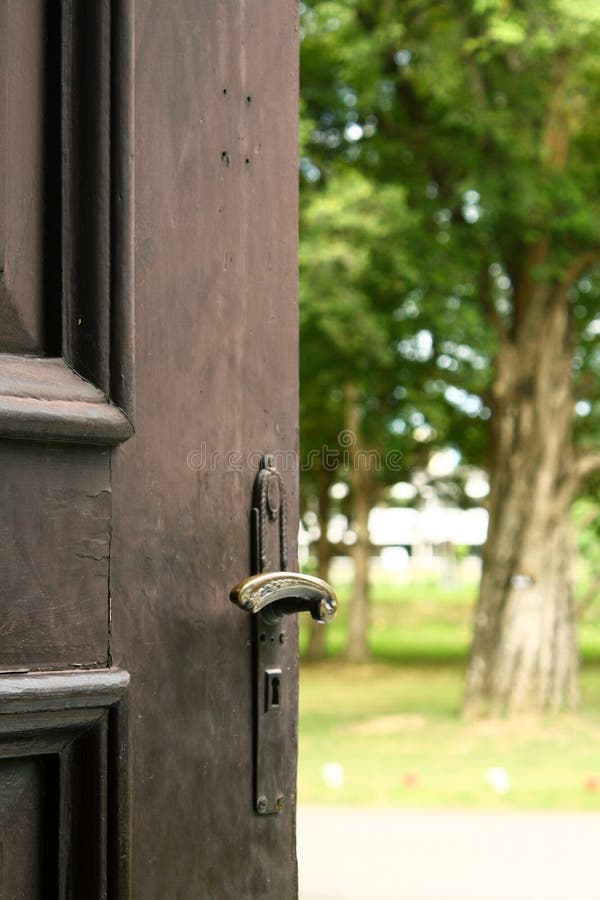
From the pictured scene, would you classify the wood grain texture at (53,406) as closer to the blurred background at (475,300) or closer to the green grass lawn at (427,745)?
the green grass lawn at (427,745)

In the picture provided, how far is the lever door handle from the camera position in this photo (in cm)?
128

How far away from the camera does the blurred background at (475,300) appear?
13320mm

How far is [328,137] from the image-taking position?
1652cm

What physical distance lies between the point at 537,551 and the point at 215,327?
15.2 m

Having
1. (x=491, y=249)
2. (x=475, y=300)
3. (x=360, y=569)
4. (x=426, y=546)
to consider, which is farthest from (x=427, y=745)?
(x=426, y=546)

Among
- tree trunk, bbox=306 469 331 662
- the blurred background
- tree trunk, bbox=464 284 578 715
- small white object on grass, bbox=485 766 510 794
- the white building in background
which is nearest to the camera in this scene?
small white object on grass, bbox=485 766 510 794

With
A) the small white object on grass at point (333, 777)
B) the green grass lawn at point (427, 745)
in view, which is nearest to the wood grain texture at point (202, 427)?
the green grass lawn at point (427, 745)

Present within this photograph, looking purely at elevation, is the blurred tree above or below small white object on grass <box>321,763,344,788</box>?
above

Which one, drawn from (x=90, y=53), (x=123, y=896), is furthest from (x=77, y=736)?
(x=90, y=53)

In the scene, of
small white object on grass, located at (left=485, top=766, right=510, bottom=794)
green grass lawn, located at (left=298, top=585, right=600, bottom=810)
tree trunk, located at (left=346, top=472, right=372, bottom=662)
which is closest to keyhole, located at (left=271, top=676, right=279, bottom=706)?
green grass lawn, located at (left=298, top=585, right=600, bottom=810)

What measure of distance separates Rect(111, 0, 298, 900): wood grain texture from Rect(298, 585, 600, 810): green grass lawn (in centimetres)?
959

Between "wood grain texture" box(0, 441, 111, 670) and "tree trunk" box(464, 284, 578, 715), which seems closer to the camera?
"wood grain texture" box(0, 441, 111, 670)

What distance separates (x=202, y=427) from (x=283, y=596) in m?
0.19

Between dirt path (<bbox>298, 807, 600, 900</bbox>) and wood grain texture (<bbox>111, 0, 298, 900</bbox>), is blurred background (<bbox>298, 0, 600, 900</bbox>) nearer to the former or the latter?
dirt path (<bbox>298, 807, 600, 900</bbox>)
